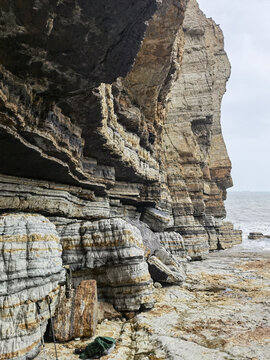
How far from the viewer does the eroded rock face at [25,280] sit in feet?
14.2

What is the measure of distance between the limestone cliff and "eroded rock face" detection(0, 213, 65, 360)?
2 centimetres

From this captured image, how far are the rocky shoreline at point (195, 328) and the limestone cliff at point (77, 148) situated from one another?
64 centimetres

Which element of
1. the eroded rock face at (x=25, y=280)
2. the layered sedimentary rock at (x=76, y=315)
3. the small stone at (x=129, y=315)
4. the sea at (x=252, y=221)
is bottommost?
the sea at (x=252, y=221)

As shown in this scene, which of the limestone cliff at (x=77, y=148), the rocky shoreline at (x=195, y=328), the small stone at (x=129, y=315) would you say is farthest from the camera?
the small stone at (x=129, y=315)

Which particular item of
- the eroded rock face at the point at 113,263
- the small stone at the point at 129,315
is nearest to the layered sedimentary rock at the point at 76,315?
the eroded rock face at the point at 113,263

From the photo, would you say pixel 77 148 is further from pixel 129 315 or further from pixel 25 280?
pixel 129 315

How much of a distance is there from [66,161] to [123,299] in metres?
4.12

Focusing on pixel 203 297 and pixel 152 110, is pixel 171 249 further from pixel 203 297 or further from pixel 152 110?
pixel 152 110

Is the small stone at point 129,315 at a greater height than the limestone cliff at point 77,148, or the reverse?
the limestone cliff at point 77,148

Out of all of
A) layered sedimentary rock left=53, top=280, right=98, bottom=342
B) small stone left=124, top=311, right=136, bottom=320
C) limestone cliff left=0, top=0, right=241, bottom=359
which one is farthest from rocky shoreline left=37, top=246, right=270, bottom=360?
limestone cliff left=0, top=0, right=241, bottom=359

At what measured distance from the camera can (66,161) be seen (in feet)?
25.9

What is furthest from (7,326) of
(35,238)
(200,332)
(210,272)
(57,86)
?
(210,272)

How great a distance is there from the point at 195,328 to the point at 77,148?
582 cm

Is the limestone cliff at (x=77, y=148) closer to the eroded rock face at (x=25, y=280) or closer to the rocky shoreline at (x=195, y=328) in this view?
the eroded rock face at (x=25, y=280)
